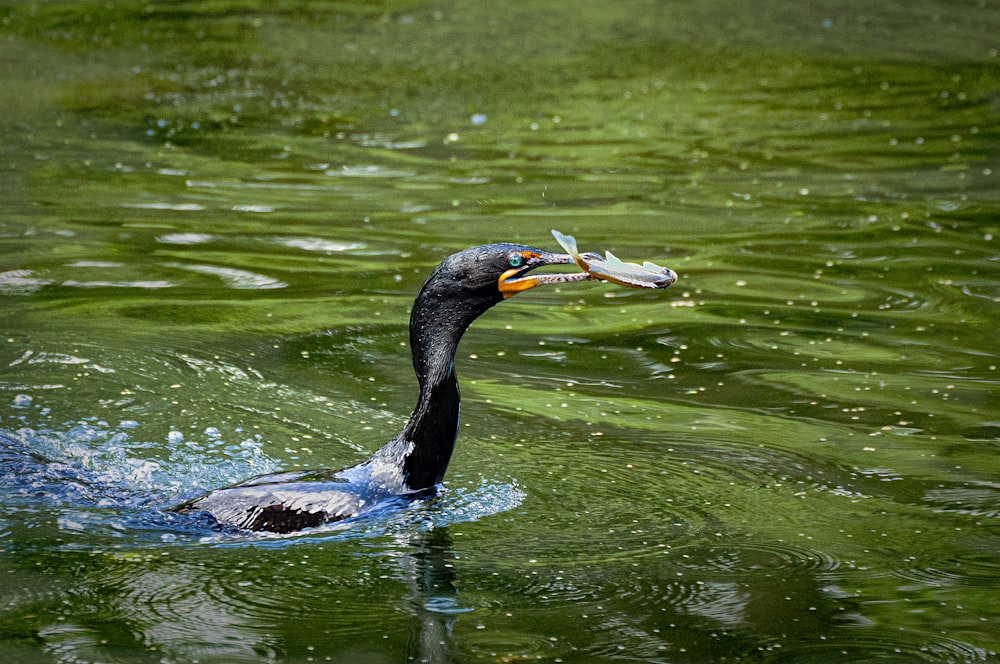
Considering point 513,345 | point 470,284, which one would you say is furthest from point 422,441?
point 513,345

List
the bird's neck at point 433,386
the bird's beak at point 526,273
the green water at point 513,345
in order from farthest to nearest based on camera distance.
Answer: the bird's neck at point 433,386 → the bird's beak at point 526,273 → the green water at point 513,345

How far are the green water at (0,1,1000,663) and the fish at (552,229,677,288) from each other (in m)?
0.93

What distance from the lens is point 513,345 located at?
7000 mm

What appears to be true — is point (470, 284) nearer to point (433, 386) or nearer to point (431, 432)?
point (433, 386)

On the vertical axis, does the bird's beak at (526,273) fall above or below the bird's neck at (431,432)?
above

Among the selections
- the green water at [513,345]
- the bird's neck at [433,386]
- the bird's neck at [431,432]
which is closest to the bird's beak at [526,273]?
the bird's neck at [433,386]

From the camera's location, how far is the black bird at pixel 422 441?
442 centimetres

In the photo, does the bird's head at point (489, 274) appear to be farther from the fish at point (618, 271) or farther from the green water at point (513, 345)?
the green water at point (513, 345)

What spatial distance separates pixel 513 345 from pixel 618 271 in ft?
8.89

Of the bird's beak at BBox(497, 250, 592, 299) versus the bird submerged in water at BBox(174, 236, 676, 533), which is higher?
the bird's beak at BBox(497, 250, 592, 299)

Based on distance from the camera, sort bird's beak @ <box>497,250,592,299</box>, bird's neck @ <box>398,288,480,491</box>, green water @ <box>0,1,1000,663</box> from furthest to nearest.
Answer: bird's neck @ <box>398,288,480,491</box> → bird's beak @ <box>497,250,592,299</box> → green water @ <box>0,1,1000,663</box>

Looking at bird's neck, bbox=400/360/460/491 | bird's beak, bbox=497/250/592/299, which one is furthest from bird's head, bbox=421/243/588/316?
bird's neck, bbox=400/360/460/491

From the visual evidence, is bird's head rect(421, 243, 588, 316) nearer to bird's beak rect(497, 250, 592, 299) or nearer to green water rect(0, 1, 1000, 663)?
bird's beak rect(497, 250, 592, 299)

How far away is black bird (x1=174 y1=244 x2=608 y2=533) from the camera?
4422mm
